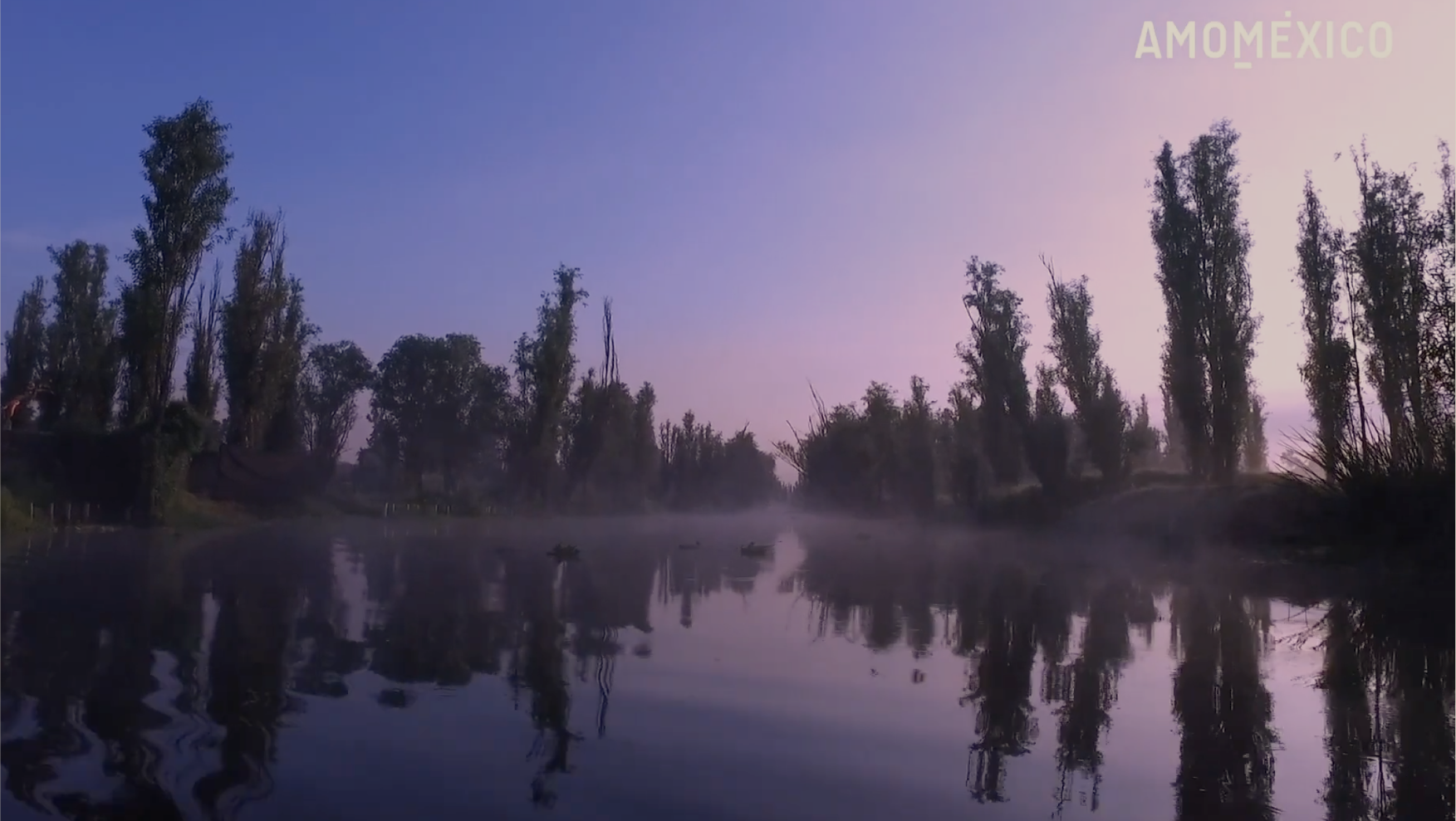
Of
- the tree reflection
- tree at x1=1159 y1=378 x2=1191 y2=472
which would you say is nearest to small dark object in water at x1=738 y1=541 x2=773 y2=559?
the tree reflection

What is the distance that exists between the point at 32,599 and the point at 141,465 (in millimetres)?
19600

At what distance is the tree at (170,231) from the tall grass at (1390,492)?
94.6ft

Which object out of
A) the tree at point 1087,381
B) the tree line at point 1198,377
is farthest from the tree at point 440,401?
the tree at point 1087,381

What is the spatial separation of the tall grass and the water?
4290 millimetres

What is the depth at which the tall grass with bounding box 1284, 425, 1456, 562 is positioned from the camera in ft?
57.7

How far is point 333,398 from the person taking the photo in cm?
7481

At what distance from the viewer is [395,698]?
7348 millimetres

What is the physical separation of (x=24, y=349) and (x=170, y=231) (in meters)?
19.4

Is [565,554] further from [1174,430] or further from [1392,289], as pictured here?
[1174,430]

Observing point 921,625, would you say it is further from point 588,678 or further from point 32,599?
point 32,599

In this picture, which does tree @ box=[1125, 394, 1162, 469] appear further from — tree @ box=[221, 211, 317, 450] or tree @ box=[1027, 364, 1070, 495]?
tree @ box=[221, 211, 317, 450]

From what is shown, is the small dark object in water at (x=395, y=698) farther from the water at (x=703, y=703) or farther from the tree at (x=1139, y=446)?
the tree at (x=1139, y=446)

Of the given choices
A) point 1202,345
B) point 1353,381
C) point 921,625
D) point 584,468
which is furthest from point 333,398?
point 921,625

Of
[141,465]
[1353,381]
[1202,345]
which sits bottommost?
[141,465]
